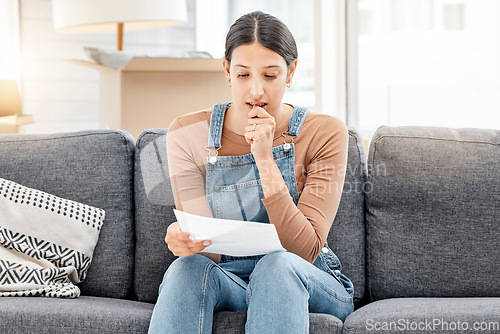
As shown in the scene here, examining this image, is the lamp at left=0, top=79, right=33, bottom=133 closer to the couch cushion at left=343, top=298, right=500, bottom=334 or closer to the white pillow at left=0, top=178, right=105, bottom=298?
the white pillow at left=0, top=178, right=105, bottom=298

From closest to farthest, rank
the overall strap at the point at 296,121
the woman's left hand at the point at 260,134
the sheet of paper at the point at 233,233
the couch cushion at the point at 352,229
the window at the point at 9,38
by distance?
the sheet of paper at the point at 233,233 → the woman's left hand at the point at 260,134 → the overall strap at the point at 296,121 → the couch cushion at the point at 352,229 → the window at the point at 9,38

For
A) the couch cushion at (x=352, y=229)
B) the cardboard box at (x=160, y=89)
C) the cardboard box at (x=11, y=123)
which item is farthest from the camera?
the cardboard box at (x=11, y=123)

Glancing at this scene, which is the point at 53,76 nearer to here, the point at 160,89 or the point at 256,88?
the point at 160,89

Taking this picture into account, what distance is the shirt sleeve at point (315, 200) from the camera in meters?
1.45

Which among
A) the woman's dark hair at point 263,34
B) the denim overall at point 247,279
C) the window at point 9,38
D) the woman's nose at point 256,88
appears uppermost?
the window at point 9,38

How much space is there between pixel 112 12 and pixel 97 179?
1517mm

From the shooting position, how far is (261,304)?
1.33 metres

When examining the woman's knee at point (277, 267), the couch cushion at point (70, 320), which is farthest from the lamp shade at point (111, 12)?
the woman's knee at point (277, 267)

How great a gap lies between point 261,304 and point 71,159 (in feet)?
2.72

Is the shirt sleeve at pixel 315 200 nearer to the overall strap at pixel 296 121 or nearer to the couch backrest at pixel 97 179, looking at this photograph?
the overall strap at pixel 296 121

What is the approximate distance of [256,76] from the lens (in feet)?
5.04

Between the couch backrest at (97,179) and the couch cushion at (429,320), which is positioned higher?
the couch backrest at (97,179)

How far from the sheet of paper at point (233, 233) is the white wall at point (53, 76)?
2.50m

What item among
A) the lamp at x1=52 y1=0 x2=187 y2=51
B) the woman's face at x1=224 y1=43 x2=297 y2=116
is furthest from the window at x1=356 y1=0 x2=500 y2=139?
the woman's face at x1=224 y1=43 x2=297 y2=116
